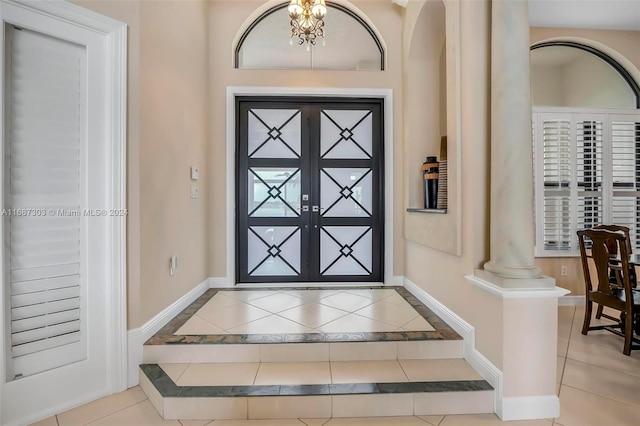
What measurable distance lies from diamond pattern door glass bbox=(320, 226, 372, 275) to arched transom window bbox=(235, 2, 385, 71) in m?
1.94

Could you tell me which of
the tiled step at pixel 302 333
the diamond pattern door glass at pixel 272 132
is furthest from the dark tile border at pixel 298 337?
the diamond pattern door glass at pixel 272 132

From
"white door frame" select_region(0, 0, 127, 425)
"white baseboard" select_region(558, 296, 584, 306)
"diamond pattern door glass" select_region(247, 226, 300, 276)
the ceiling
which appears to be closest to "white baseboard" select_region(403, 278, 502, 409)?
"diamond pattern door glass" select_region(247, 226, 300, 276)

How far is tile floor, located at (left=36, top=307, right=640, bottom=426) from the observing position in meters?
1.65

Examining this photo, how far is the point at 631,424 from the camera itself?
1614 mm

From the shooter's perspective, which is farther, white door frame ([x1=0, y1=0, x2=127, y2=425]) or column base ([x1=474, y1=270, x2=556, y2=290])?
white door frame ([x1=0, y1=0, x2=127, y2=425])

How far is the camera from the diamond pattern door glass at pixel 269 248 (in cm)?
364

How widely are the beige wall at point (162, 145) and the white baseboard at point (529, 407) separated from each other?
236 cm

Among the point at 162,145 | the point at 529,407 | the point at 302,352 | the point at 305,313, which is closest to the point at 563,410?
the point at 529,407

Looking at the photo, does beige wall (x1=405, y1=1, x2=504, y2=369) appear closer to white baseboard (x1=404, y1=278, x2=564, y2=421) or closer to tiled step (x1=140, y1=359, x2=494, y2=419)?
white baseboard (x1=404, y1=278, x2=564, y2=421)

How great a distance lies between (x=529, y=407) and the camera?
5.56ft

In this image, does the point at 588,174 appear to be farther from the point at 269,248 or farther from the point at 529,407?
the point at 269,248

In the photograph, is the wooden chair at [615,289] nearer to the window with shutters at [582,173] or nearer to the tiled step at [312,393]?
the window with shutters at [582,173]

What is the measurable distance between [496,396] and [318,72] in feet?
11.0

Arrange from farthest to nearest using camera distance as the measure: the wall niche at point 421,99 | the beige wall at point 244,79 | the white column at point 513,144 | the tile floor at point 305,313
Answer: the beige wall at point 244,79
the wall niche at point 421,99
the tile floor at point 305,313
the white column at point 513,144
